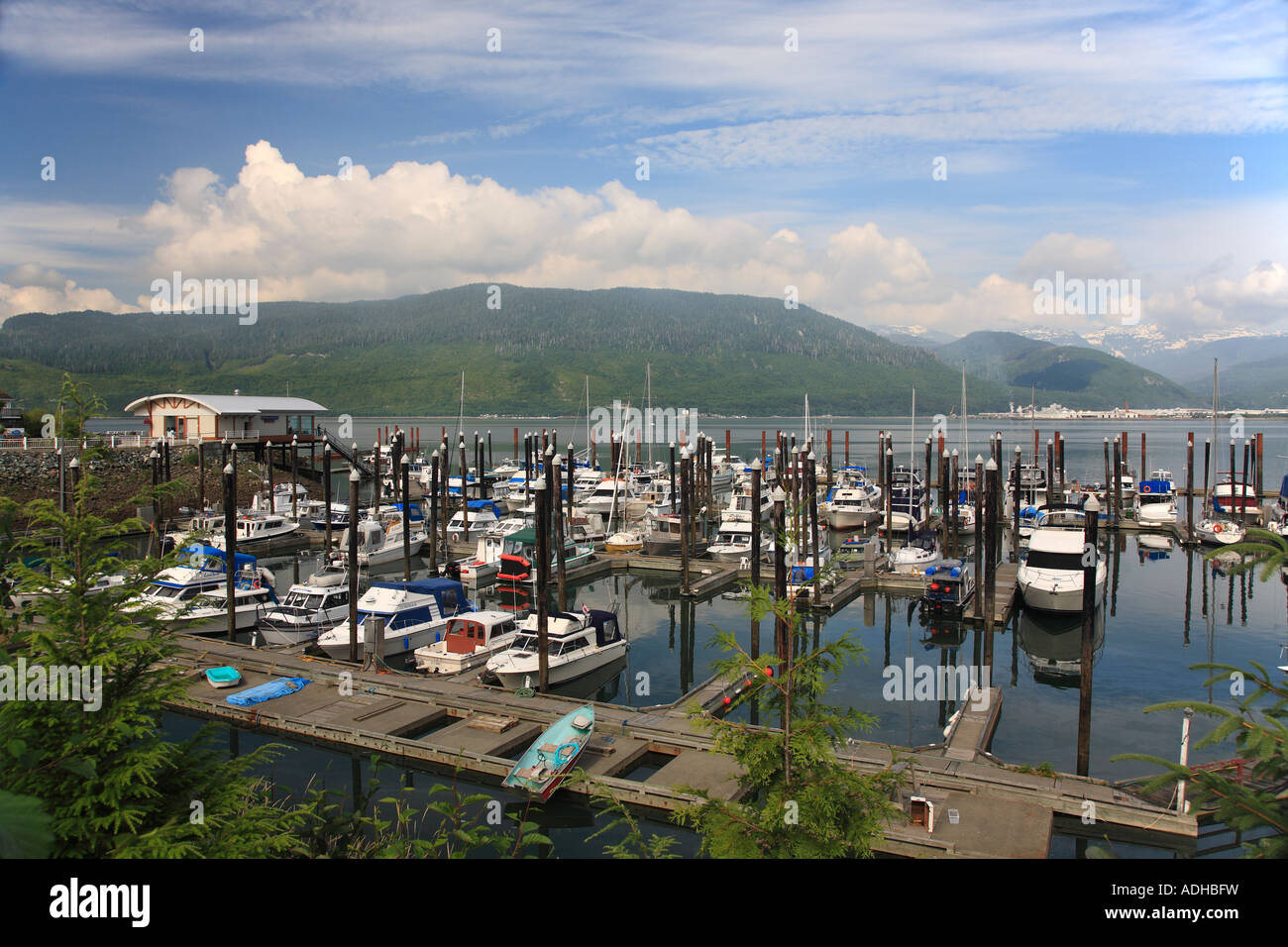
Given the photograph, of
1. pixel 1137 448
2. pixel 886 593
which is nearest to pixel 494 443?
pixel 1137 448

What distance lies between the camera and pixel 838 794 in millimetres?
7949

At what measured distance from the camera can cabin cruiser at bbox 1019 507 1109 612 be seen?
1318 inches

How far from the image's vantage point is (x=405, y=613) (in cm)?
2917

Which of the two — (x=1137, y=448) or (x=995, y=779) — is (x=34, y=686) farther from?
(x=1137, y=448)

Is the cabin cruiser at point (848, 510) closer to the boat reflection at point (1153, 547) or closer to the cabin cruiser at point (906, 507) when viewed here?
the cabin cruiser at point (906, 507)

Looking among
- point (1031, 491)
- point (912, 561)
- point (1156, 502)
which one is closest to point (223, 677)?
point (912, 561)

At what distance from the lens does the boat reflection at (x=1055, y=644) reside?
94.1ft

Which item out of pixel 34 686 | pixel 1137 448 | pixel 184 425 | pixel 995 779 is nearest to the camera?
pixel 34 686

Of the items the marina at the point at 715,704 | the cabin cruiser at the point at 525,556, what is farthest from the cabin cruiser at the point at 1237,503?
the cabin cruiser at the point at 525,556

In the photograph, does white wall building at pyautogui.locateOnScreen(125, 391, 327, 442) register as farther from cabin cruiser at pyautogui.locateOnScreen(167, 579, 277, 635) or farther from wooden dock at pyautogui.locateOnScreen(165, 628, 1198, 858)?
wooden dock at pyautogui.locateOnScreen(165, 628, 1198, 858)

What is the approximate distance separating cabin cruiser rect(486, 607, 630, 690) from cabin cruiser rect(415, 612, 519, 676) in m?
0.93

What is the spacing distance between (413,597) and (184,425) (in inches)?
1856

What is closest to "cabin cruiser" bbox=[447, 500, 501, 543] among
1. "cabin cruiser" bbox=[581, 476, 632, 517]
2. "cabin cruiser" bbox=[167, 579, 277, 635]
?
"cabin cruiser" bbox=[581, 476, 632, 517]

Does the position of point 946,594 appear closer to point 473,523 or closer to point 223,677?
point 223,677
